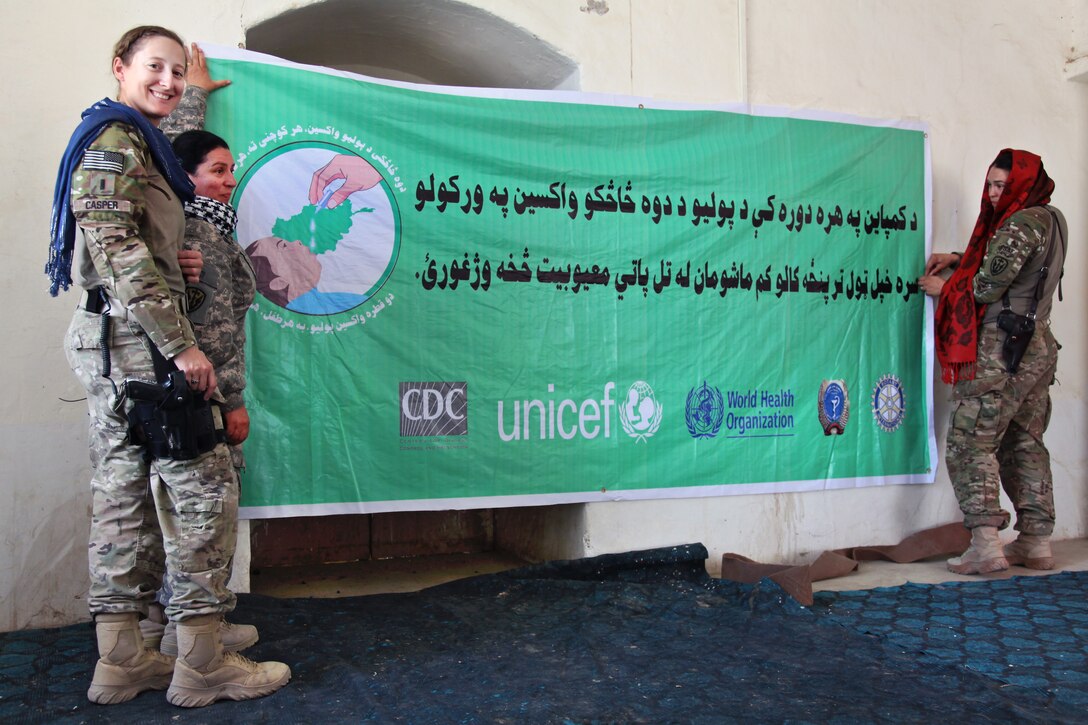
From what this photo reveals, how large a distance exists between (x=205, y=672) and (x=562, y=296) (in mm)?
1857

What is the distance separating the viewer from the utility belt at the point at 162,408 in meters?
1.88

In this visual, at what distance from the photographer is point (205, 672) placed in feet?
6.50

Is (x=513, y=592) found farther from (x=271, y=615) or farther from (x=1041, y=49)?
(x=1041, y=49)

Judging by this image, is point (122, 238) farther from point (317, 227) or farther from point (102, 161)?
point (317, 227)

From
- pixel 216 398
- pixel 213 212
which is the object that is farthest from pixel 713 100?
pixel 216 398

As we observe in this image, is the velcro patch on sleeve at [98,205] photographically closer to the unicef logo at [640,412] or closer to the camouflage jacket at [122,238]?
the camouflage jacket at [122,238]

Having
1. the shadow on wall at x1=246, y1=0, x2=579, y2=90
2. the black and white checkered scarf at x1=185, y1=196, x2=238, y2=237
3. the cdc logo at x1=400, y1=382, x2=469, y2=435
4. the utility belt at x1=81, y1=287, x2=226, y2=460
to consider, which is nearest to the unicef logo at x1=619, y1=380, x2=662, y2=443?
the cdc logo at x1=400, y1=382, x2=469, y2=435

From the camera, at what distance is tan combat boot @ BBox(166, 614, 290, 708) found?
196 cm

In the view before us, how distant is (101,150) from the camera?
1.86 meters

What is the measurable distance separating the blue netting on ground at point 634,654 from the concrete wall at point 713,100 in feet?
0.87

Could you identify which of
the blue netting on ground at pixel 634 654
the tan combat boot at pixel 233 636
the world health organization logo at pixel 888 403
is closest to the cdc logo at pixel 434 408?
the blue netting on ground at pixel 634 654

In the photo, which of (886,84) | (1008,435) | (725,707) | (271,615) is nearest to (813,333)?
(1008,435)

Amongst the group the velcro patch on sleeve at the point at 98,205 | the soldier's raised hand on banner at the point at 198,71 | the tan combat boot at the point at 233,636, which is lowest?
the tan combat boot at the point at 233,636

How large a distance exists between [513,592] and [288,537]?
59.8 inches
